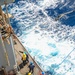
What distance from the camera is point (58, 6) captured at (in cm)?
4119

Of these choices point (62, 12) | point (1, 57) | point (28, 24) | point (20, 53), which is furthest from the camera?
point (62, 12)

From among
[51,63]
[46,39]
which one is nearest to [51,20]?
[46,39]

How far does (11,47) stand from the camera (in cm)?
1764

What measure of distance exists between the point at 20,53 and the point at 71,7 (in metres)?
20.1

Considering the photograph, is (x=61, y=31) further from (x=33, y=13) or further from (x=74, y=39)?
(x=33, y=13)

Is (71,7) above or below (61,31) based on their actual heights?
above

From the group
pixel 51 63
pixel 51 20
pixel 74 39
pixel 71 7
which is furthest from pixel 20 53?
pixel 71 7

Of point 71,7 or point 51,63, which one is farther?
point 71,7

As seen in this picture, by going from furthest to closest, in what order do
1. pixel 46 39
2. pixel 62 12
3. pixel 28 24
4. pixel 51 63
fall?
1. pixel 62 12
2. pixel 28 24
3. pixel 46 39
4. pixel 51 63

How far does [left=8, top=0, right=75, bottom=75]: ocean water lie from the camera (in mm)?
28516

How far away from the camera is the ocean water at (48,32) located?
28516 millimetres

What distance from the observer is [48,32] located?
34.2 m

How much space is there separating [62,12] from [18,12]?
881 cm

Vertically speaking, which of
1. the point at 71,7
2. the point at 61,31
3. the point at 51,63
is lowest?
the point at 51,63
